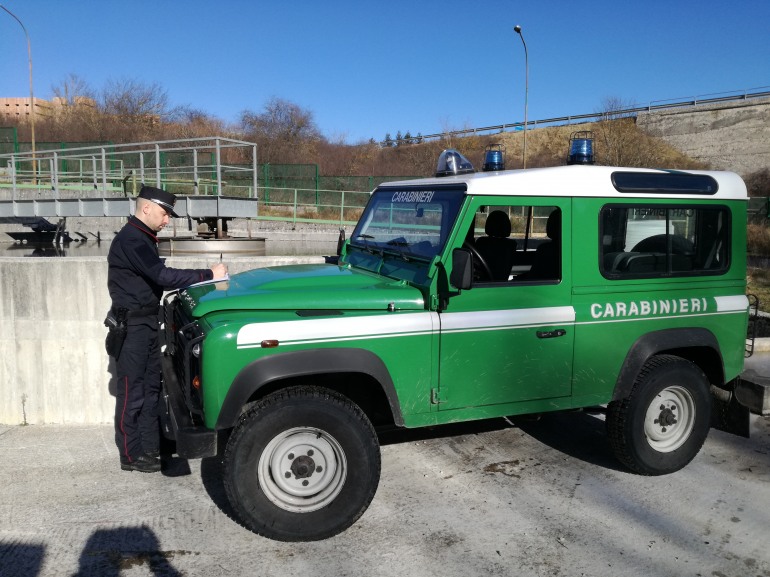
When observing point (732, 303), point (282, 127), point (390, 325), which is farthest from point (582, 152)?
point (282, 127)

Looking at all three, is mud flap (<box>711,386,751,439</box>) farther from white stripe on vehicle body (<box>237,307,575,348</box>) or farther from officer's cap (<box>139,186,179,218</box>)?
officer's cap (<box>139,186,179,218</box>)

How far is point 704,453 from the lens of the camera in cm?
482

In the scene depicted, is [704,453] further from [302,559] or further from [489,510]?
[302,559]

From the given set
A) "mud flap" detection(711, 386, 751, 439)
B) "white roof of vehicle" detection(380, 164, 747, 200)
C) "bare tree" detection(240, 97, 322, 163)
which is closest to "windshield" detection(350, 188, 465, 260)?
"white roof of vehicle" detection(380, 164, 747, 200)

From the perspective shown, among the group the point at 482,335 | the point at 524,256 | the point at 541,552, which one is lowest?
the point at 541,552

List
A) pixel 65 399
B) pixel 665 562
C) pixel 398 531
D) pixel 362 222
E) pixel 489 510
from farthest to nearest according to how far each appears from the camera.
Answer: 1. pixel 65 399
2. pixel 362 222
3. pixel 489 510
4. pixel 398 531
5. pixel 665 562

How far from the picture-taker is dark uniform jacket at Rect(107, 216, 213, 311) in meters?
4.05

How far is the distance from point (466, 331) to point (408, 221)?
964 mm

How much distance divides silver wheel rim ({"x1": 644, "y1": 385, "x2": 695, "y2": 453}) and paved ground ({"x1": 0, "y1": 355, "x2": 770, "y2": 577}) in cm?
25

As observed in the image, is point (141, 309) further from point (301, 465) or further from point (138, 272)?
point (301, 465)

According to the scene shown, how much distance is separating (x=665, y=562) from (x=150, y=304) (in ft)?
11.4

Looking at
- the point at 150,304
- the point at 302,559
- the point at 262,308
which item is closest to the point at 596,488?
the point at 302,559

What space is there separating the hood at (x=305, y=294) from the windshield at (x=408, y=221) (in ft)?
0.92

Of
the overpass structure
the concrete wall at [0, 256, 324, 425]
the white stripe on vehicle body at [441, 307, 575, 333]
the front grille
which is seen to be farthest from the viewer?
the overpass structure
